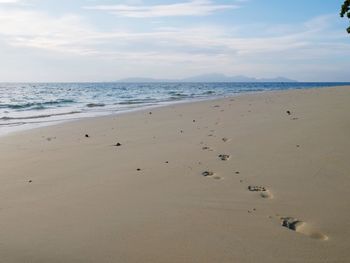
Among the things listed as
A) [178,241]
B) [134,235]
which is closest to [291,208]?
[178,241]

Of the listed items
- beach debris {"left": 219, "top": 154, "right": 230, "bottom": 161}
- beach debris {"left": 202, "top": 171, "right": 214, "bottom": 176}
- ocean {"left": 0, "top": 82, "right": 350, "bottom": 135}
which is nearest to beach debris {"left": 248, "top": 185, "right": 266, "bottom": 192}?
beach debris {"left": 202, "top": 171, "right": 214, "bottom": 176}

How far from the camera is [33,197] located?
14.0 feet

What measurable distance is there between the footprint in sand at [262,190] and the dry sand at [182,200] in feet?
0.04

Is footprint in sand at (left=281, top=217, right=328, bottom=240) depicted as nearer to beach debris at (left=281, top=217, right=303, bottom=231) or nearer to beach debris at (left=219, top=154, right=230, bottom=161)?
beach debris at (left=281, top=217, right=303, bottom=231)

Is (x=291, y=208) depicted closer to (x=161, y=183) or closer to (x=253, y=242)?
(x=253, y=242)

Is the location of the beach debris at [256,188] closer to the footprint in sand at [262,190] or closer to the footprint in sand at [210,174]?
the footprint in sand at [262,190]

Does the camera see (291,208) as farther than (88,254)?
Yes

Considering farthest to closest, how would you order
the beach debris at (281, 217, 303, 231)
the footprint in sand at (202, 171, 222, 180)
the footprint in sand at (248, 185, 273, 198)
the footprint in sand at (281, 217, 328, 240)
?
1. the footprint in sand at (202, 171, 222, 180)
2. the footprint in sand at (248, 185, 273, 198)
3. the beach debris at (281, 217, 303, 231)
4. the footprint in sand at (281, 217, 328, 240)

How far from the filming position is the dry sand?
2.95 meters

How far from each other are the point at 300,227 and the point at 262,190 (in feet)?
3.27

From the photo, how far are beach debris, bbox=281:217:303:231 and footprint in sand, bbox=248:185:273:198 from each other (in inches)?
24.2

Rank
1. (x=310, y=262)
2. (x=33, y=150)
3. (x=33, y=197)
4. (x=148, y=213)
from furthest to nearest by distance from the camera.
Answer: (x=33, y=150), (x=33, y=197), (x=148, y=213), (x=310, y=262)

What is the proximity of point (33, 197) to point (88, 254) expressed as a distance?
169 cm

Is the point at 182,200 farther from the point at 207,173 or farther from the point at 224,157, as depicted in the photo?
the point at 224,157
